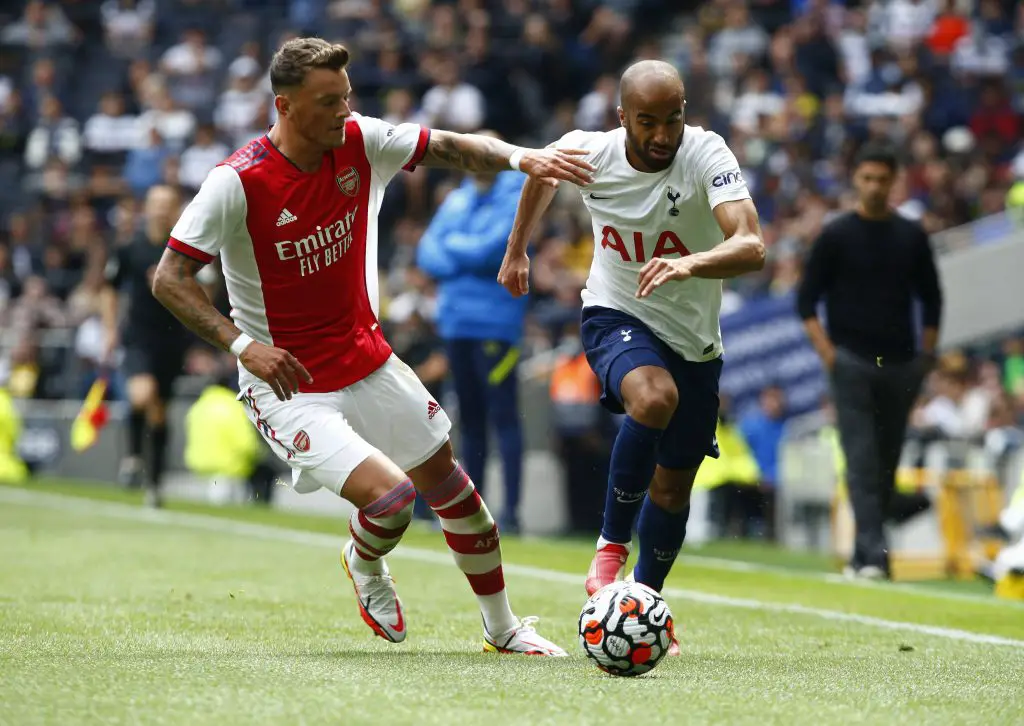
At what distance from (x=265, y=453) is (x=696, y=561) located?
5.62 m

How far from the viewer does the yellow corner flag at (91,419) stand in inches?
665

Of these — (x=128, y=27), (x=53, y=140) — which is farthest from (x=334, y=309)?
(x=128, y=27)

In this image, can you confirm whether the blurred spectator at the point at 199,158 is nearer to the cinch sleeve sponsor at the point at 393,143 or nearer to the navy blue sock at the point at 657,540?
the navy blue sock at the point at 657,540

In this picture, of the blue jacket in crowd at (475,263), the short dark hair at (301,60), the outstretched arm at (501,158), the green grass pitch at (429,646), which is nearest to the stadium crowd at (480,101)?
the blue jacket in crowd at (475,263)

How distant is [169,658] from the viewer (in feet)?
18.8

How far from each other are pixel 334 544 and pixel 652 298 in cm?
508

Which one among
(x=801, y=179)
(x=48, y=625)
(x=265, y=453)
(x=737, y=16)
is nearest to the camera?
(x=48, y=625)

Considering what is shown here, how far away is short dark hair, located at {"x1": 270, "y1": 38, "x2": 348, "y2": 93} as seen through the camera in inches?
235

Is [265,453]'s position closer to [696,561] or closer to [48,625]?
[696,561]

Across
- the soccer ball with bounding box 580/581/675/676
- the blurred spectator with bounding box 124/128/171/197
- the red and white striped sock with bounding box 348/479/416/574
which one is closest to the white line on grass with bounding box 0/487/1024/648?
the soccer ball with bounding box 580/581/675/676

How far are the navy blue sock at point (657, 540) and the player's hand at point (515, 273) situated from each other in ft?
3.33

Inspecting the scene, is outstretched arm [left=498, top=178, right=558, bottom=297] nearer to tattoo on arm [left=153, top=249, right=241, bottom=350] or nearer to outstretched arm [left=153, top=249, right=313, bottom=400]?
outstretched arm [left=153, top=249, right=313, bottom=400]

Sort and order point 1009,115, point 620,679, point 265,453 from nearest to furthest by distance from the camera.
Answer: point 620,679
point 265,453
point 1009,115

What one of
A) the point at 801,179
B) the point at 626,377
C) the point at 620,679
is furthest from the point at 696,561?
the point at 801,179
